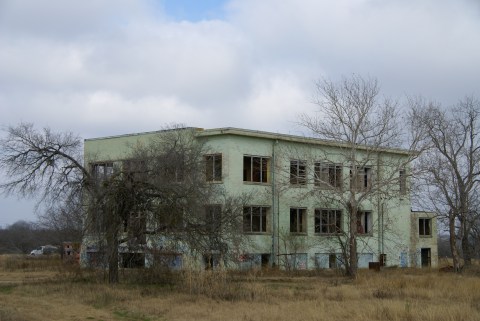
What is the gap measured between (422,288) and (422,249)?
101ft

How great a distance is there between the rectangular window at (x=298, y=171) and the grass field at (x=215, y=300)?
1092cm

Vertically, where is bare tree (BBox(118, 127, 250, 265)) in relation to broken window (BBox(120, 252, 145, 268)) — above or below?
above

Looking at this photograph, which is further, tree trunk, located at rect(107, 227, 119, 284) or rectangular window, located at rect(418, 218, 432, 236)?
rectangular window, located at rect(418, 218, 432, 236)

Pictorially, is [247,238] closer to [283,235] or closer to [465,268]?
[283,235]

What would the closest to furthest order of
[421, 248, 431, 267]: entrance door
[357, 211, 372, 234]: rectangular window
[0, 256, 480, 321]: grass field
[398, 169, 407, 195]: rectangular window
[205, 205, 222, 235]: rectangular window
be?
1. [0, 256, 480, 321]: grass field
2. [205, 205, 222, 235]: rectangular window
3. [398, 169, 407, 195]: rectangular window
4. [357, 211, 372, 234]: rectangular window
5. [421, 248, 431, 267]: entrance door

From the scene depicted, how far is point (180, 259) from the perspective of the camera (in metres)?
27.9

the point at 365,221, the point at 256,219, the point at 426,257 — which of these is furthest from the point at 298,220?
the point at 426,257

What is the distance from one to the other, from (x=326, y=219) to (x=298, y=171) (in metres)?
6.60

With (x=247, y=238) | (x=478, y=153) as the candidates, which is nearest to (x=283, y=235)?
(x=247, y=238)

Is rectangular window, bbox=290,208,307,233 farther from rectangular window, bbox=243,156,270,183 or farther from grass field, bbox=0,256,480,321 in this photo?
grass field, bbox=0,256,480,321

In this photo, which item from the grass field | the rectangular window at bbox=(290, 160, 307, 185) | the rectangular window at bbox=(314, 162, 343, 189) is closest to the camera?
the grass field

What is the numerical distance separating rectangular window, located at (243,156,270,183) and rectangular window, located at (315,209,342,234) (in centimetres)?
508

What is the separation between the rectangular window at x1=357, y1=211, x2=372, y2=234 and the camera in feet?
166

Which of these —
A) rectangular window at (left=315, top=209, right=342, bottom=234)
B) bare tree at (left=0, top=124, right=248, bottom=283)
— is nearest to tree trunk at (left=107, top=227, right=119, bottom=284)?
bare tree at (left=0, top=124, right=248, bottom=283)
